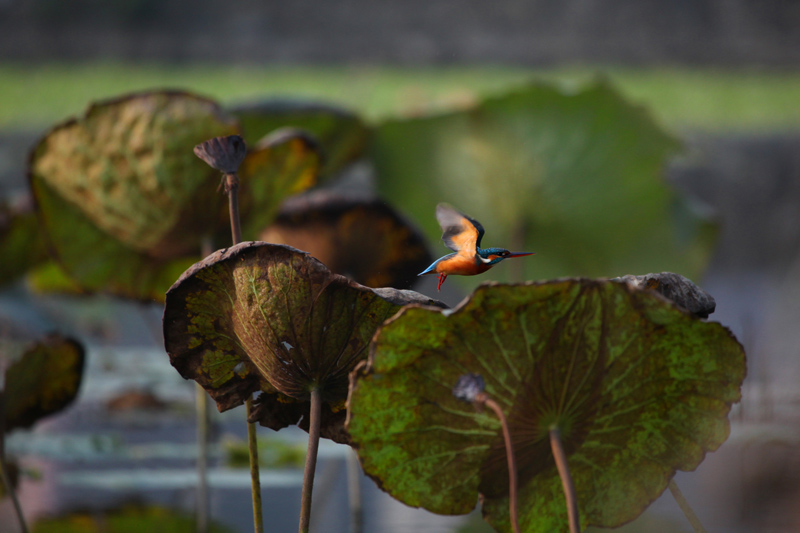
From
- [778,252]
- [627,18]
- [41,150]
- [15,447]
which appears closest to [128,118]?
[41,150]

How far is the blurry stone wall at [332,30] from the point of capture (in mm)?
1968

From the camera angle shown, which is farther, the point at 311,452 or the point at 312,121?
the point at 312,121

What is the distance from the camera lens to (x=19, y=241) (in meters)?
0.49

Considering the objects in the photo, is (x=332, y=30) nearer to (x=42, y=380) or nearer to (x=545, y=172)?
(x=545, y=172)

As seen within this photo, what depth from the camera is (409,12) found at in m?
2.24

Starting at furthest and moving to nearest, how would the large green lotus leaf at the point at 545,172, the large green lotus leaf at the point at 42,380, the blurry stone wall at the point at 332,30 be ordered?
the blurry stone wall at the point at 332,30 → the large green lotus leaf at the point at 545,172 → the large green lotus leaf at the point at 42,380

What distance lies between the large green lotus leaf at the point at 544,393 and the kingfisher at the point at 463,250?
0.01 metres

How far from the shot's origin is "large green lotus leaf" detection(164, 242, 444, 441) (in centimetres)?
17

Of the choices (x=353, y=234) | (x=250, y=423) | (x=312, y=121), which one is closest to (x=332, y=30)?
(x=312, y=121)

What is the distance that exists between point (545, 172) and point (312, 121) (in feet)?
0.55

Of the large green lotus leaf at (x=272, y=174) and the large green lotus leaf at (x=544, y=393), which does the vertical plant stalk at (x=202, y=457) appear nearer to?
A: the large green lotus leaf at (x=272, y=174)

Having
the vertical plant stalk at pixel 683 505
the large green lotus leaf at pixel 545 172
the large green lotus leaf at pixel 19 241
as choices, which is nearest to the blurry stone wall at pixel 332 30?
the large green lotus leaf at pixel 545 172

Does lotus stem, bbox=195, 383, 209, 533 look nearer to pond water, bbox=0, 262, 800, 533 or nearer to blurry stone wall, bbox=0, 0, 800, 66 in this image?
pond water, bbox=0, 262, 800, 533

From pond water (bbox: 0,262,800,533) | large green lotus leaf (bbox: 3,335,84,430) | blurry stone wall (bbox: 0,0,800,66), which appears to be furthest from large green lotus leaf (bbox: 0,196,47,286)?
blurry stone wall (bbox: 0,0,800,66)
